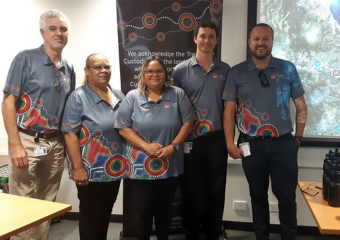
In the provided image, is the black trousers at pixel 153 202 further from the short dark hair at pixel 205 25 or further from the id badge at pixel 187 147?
the short dark hair at pixel 205 25

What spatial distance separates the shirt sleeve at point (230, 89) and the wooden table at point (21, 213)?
1.41 m

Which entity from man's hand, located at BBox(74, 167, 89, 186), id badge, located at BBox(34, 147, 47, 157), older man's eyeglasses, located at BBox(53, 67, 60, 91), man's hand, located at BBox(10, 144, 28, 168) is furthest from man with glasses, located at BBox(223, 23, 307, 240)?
man's hand, located at BBox(10, 144, 28, 168)

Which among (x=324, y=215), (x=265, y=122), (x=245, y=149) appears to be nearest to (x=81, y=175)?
(x=245, y=149)

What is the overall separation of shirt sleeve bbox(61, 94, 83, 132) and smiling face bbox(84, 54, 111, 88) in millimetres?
183

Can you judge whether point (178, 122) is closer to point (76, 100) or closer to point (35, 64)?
point (76, 100)

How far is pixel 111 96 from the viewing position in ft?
7.55

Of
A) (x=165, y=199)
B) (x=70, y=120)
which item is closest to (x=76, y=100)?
(x=70, y=120)

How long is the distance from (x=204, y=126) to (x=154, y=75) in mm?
588

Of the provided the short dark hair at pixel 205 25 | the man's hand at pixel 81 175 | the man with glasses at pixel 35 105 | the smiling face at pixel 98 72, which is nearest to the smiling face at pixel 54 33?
the man with glasses at pixel 35 105

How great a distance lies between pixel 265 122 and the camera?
7.75 ft

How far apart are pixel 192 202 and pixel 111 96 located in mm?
1092

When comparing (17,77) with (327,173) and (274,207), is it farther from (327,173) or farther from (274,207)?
(274,207)


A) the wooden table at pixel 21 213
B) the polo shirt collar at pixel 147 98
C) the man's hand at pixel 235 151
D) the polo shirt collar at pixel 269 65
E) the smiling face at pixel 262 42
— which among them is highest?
the smiling face at pixel 262 42

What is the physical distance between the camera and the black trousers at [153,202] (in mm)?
2211
